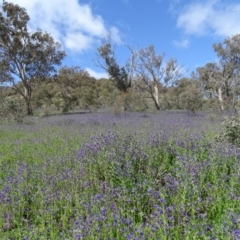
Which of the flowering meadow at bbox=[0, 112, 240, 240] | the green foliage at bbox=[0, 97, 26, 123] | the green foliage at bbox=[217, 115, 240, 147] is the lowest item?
the flowering meadow at bbox=[0, 112, 240, 240]

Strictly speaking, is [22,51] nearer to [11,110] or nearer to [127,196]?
[11,110]

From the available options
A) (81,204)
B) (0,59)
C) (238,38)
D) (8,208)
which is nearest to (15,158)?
(8,208)

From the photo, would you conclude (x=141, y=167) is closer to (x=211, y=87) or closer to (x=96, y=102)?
(x=96, y=102)

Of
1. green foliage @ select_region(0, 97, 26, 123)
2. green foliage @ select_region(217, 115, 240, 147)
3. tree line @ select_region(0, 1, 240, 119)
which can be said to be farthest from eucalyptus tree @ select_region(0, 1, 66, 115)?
green foliage @ select_region(217, 115, 240, 147)

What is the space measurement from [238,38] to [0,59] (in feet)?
109

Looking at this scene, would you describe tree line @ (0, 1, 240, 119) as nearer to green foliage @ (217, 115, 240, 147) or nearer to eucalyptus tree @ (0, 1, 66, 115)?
eucalyptus tree @ (0, 1, 66, 115)

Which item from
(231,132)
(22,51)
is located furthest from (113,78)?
(231,132)

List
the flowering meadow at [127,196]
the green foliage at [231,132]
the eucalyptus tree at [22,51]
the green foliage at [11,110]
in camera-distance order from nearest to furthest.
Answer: the flowering meadow at [127,196], the green foliage at [231,132], the green foliage at [11,110], the eucalyptus tree at [22,51]

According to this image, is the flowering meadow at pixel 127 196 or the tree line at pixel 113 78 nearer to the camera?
the flowering meadow at pixel 127 196

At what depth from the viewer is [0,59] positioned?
32.7 metres

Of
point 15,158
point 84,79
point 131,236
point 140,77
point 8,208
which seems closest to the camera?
point 131,236

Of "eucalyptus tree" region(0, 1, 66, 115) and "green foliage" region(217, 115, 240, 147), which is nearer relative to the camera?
"green foliage" region(217, 115, 240, 147)

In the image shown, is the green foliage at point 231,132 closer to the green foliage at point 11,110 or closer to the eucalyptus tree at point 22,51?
the green foliage at point 11,110

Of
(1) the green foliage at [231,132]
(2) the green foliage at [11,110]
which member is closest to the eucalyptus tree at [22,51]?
(2) the green foliage at [11,110]
